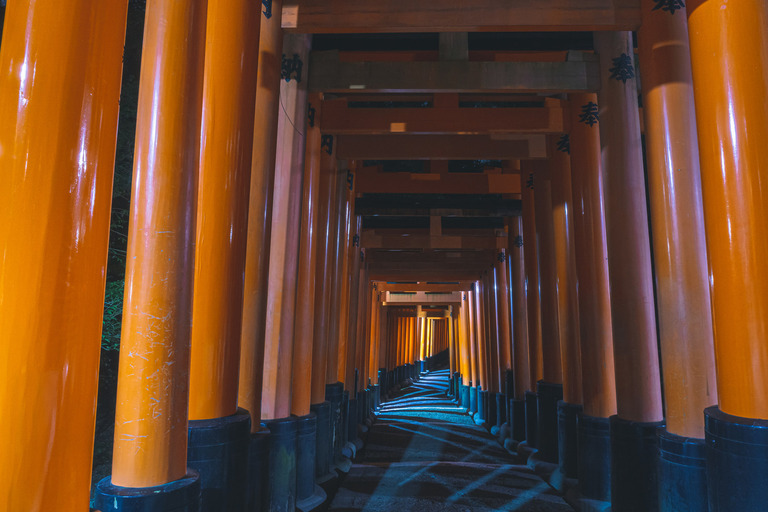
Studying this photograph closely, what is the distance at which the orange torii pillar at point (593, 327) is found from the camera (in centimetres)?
541

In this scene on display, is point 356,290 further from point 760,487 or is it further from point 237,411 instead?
point 760,487

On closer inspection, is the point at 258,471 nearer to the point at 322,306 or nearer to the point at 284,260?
the point at 284,260

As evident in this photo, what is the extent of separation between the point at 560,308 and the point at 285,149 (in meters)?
3.97

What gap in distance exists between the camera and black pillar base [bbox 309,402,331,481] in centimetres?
627

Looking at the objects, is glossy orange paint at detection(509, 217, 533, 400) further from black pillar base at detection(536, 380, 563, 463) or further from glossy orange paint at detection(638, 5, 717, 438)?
glossy orange paint at detection(638, 5, 717, 438)

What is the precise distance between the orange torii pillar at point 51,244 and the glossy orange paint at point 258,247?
196 cm

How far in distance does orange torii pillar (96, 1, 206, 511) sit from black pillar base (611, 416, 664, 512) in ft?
11.4

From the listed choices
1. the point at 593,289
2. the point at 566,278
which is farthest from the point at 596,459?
the point at 566,278

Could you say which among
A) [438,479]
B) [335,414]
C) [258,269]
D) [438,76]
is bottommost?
[438,479]

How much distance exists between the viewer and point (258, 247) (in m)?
3.88

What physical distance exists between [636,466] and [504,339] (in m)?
7.83

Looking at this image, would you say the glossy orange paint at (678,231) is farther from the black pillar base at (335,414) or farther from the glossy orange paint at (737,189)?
the black pillar base at (335,414)

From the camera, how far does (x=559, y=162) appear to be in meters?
7.12

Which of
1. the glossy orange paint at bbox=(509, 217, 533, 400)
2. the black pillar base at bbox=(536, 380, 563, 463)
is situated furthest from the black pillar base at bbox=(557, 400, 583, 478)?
the glossy orange paint at bbox=(509, 217, 533, 400)
